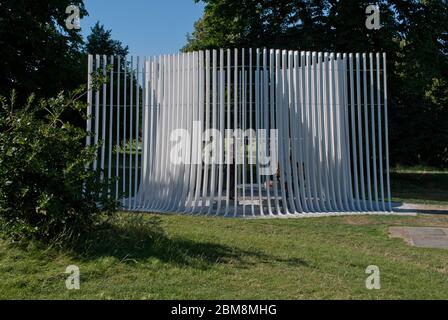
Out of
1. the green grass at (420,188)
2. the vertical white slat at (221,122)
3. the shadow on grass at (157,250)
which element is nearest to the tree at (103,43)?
the green grass at (420,188)

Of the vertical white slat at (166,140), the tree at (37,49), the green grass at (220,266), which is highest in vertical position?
the tree at (37,49)

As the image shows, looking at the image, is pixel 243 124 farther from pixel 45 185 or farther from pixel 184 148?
pixel 45 185

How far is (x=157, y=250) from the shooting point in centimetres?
634

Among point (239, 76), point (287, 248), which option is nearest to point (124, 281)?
point (287, 248)

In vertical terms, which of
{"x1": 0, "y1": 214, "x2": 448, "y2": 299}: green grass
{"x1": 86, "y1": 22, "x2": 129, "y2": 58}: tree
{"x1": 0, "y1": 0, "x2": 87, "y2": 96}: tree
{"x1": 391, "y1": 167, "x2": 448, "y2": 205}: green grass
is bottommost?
{"x1": 0, "y1": 214, "x2": 448, "y2": 299}: green grass

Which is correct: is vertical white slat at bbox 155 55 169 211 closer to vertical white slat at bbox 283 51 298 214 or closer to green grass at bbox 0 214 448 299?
vertical white slat at bbox 283 51 298 214

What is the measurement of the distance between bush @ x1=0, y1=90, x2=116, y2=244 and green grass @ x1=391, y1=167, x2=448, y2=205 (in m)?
9.65

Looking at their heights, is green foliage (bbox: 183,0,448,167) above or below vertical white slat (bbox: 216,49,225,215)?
above

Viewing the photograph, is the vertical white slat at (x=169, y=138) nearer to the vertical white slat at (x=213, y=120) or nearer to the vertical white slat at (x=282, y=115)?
the vertical white slat at (x=213, y=120)

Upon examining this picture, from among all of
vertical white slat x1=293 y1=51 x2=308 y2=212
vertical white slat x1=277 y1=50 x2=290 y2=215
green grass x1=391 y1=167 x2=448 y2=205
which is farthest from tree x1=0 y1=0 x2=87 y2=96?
green grass x1=391 y1=167 x2=448 y2=205

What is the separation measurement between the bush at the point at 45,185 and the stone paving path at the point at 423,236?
4.78 m

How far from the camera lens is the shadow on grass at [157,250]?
19.9 ft

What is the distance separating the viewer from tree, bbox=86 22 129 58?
115 feet

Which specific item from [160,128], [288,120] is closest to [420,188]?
[288,120]
